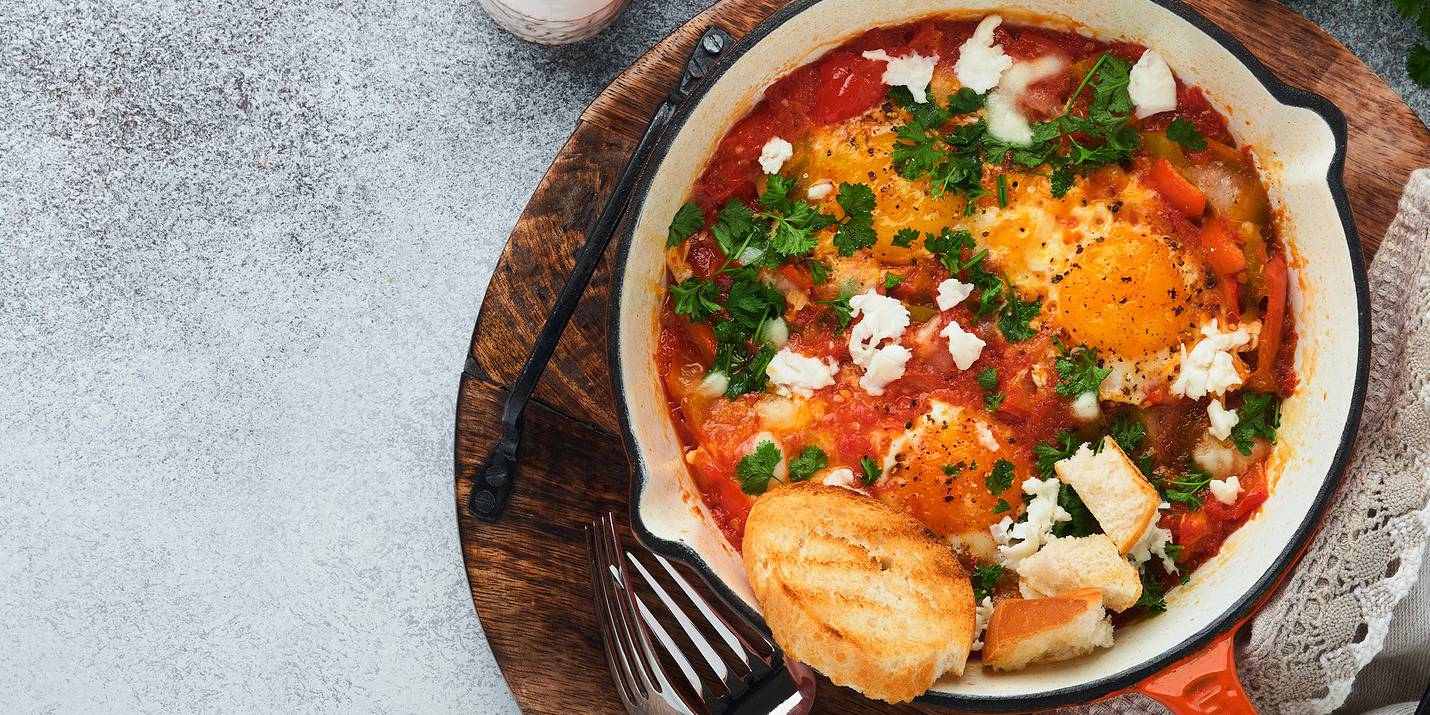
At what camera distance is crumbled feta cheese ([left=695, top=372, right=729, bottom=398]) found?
10.4ft

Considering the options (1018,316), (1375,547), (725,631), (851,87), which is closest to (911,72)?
(851,87)

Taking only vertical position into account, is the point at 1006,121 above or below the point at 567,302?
above

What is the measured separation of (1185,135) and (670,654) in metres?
2.02

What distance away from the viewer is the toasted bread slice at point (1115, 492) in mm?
2881

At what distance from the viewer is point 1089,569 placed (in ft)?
9.22

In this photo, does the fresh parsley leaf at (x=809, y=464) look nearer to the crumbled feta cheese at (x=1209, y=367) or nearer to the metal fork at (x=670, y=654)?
the metal fork at (x=670, y=654)

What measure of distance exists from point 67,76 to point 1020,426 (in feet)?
10.6

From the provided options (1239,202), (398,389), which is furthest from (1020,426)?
(398,389)

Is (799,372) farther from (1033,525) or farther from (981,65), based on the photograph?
(981,65)

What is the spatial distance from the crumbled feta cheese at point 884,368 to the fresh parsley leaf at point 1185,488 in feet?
2.56

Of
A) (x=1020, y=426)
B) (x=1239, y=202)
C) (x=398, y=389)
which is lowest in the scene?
(x=398, y=389)

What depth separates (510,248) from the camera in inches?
129

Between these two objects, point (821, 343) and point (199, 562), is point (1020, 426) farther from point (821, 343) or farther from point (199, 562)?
point (199, 562)

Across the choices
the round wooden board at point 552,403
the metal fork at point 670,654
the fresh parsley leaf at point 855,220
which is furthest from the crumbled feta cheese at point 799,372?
the metal fork at point 670,654
